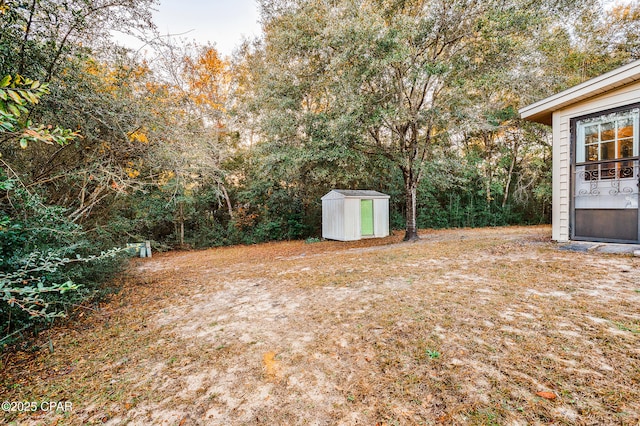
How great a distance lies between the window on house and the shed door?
5128 mm

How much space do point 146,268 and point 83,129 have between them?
3976mm

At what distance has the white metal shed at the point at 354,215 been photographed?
28.3 feet

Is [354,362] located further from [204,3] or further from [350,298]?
[204,3]

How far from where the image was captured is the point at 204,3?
7320 millimetres

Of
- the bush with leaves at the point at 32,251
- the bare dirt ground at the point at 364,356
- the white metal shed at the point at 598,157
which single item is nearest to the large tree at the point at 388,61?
the white metal shed at the point at 598,157

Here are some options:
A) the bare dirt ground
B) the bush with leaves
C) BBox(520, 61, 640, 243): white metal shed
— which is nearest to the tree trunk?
BBox(520, 61, 640, 243): white metal shed

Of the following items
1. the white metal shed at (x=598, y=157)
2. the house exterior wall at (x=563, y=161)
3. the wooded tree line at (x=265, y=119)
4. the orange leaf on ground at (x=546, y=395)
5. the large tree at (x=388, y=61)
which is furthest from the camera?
the large tree at (x=388, y=61)

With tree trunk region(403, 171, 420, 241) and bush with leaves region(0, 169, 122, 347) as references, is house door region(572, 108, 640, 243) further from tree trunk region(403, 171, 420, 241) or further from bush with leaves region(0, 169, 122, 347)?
bush with leaves region(0, 169, 122, 347)

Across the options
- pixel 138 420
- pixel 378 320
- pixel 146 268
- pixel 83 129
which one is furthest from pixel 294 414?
pixel 146 268

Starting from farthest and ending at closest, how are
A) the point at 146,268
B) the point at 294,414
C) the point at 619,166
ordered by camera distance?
the point at 146,268
the point at 619,166
the point at 294,414

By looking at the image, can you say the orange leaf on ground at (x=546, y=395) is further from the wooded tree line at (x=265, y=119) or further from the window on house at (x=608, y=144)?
the window on house at (x=608, y=144)

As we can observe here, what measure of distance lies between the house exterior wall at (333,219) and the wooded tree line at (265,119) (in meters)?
1.16

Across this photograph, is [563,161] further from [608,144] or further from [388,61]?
[388,61]

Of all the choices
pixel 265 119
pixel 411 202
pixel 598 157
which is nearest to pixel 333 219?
pixel 411 202
